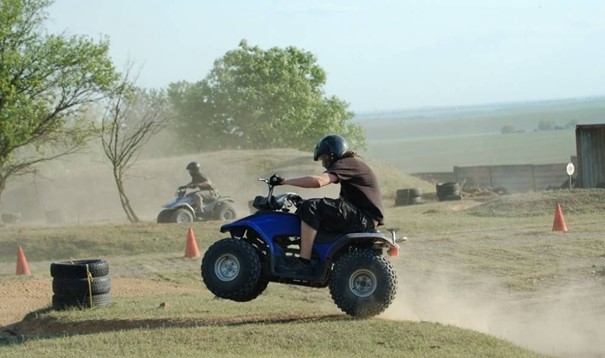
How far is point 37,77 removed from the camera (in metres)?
32.0

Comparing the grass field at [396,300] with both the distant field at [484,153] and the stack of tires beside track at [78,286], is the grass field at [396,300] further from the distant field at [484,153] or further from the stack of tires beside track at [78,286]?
the distant field at [484,153]

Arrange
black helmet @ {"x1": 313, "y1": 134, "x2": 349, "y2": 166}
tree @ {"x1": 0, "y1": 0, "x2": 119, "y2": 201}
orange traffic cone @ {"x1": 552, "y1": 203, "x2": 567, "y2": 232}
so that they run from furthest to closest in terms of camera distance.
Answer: tree @ {"x1": 0, "y1": 0, "x2": 119, "y2": 201} → orange traffic cone @ {"x1": 552, "y1": 203, "x2": 567, "y2": 232} → black helmet @ {"x1": 313, "y1": 134, "x2": 349, "y2": 166}

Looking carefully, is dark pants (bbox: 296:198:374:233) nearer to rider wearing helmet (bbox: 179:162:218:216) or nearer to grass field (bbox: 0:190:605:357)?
grass field (bbox: 0:190:605:357)

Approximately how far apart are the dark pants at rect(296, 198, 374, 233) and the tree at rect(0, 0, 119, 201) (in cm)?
2074

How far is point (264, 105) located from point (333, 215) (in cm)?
5735

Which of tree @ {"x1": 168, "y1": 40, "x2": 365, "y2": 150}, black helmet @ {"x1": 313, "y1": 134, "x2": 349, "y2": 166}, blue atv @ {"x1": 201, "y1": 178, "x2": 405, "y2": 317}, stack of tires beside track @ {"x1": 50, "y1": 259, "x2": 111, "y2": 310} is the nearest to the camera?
blue atv @ {"x1": 201, "y1": 178, "x2": 405, "y2": 317}

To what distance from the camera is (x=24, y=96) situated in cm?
3180

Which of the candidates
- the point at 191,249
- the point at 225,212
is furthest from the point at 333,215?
the point at 225,212

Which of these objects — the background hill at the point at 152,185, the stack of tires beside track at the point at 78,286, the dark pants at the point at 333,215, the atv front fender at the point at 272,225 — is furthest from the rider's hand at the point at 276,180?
the background hill at the point at 152,185

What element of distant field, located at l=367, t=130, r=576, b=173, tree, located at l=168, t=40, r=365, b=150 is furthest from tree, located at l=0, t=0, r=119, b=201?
distant field, located at l=367, t=130, r=576, b=173

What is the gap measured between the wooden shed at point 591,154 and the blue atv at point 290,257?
28058 mm

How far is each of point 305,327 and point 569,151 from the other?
3811 inches

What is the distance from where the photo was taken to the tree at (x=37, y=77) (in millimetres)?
31625

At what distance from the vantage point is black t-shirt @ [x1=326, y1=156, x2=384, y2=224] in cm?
1231
